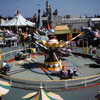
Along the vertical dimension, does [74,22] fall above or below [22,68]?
above

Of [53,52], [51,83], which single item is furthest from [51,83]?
[53,52]

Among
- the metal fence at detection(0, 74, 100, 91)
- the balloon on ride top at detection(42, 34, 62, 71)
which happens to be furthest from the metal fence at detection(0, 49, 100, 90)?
the balloon on ride top at detection(42, 34, 62, 71)

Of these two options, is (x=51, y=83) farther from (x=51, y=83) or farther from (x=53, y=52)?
(x=53, y=52)

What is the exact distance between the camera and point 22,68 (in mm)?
16250

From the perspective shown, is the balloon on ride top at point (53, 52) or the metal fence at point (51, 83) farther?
the balloon on ride top at point (53, 52)

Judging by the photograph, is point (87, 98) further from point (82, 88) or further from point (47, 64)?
point (47, 64)

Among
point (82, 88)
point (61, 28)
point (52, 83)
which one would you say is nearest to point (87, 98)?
point (82, 88)

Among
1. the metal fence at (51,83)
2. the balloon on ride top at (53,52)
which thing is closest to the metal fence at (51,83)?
the metal fence at (51,83)

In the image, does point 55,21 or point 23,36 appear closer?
point 23,36

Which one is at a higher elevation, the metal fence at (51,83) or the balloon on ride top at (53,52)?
the balloon on ride top at (53,52)

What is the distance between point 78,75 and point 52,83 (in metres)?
3.79

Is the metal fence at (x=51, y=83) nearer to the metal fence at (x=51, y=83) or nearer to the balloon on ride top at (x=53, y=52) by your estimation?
the metal fence at (x=51, y=83)

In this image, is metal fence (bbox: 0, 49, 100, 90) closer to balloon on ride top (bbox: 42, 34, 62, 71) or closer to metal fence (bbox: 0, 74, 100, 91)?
metal fence (bbox: 0, 74, 100, 91)

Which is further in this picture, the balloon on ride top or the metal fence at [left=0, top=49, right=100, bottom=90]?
the balloon on ride top
